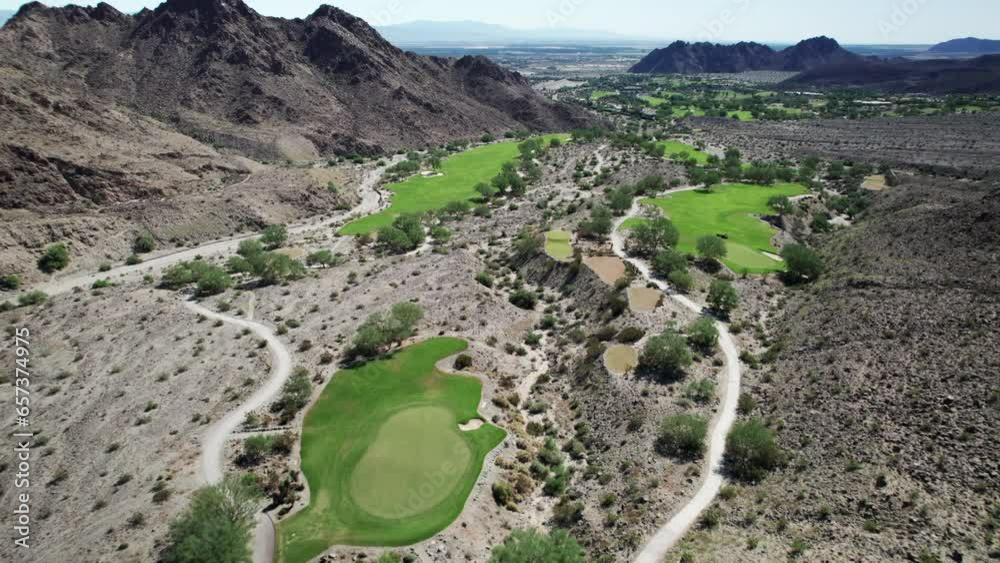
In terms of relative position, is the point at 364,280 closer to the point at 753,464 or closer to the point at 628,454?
the point at 628,454

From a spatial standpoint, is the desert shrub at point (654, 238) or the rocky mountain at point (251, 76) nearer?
the desert shrub at point (654, 238)

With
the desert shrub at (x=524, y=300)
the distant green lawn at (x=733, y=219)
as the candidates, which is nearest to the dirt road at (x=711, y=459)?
the desert shrub at (x=524, y=300)

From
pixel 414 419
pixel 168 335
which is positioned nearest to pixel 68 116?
pixel 168 335

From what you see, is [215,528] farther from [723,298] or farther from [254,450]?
[723,298]

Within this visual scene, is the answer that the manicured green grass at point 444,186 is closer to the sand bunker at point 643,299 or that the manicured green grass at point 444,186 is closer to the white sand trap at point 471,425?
the sand bunker at point 643,299

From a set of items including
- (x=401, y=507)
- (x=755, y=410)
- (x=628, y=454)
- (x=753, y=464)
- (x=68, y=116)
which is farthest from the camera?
(x=68, y=116)

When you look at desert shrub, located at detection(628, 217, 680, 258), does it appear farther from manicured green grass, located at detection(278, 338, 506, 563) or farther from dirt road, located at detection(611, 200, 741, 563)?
manicured green grass, located at detection(278, 338, 506, 563)
